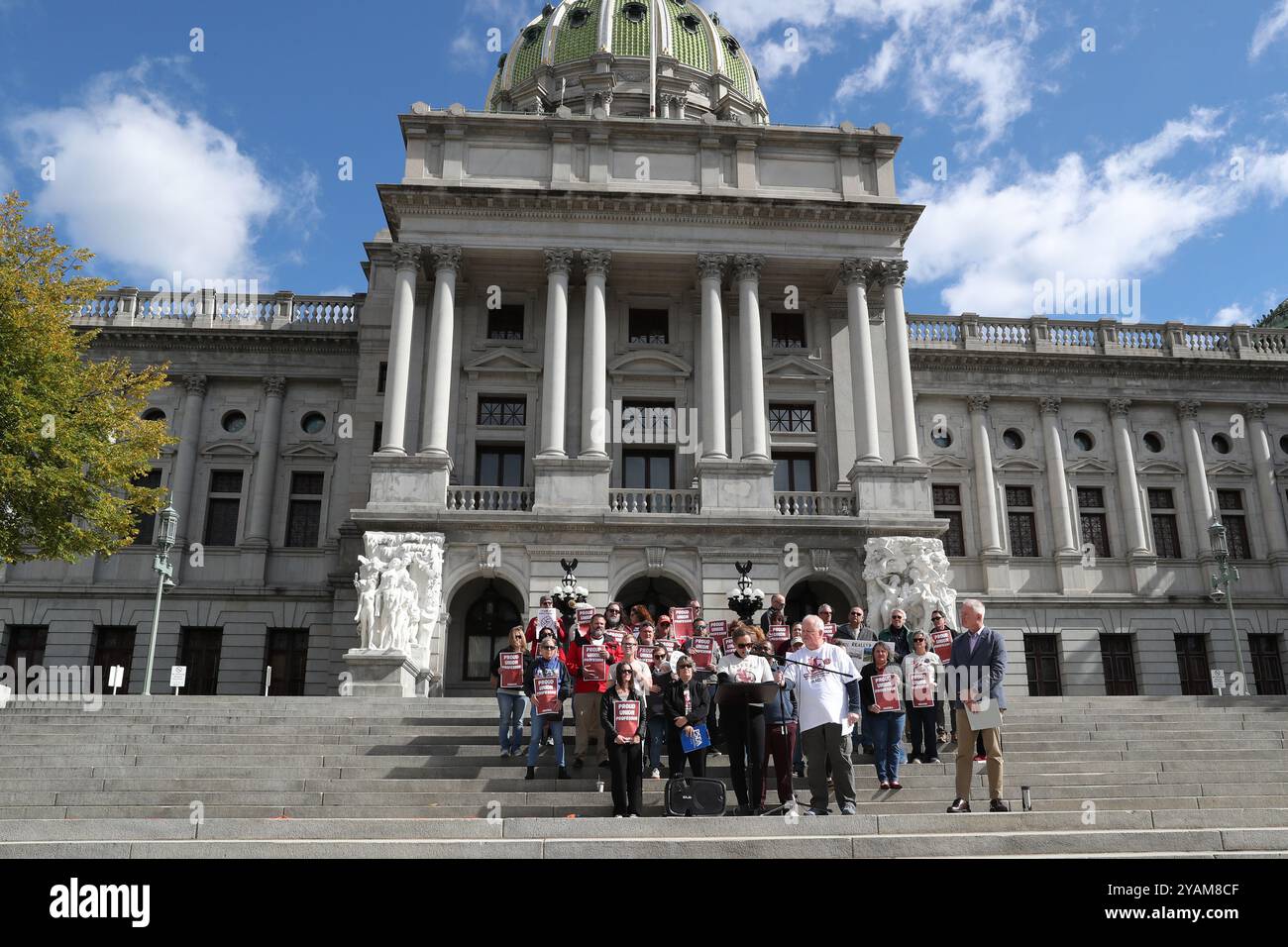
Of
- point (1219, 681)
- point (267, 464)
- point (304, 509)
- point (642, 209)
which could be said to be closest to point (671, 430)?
point (642, 209)

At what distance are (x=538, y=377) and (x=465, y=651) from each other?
30.0ft

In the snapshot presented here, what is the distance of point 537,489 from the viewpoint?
28.8 meters

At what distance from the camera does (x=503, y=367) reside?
32.5 m

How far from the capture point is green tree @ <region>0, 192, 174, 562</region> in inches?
918

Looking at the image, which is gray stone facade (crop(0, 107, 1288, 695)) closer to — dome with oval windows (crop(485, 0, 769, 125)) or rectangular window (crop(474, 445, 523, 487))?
rectangular window (crop(474, 445, 523, 487))

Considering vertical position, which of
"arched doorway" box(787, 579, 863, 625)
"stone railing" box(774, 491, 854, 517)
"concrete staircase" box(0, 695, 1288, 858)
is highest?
"stone railing" box(774, 491, 854, 517)

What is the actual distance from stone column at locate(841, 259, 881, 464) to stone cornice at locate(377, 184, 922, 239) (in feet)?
5.47

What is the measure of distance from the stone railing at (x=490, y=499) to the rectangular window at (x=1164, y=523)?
1000 inches

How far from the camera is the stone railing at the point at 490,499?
29.0 m

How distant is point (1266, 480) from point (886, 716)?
113 ft

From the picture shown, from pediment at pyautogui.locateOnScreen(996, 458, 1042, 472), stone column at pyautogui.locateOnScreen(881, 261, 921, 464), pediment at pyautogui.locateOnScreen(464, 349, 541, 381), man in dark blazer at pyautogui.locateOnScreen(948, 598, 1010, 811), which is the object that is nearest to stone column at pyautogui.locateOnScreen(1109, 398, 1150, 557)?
pediment at pyautogui.locateOnScreen(996, 458, 1042, 472)

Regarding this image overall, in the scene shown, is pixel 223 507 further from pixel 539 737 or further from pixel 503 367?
pixel 539 737
